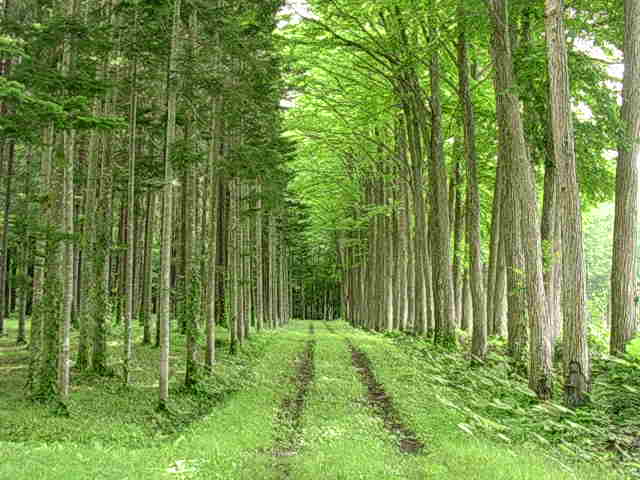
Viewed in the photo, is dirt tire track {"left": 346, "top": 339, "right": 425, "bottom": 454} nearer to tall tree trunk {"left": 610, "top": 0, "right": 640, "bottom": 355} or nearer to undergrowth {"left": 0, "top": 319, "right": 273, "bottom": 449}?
undergrowth {"left": 0, "top": 319, "right": 273, "bottom": 449}

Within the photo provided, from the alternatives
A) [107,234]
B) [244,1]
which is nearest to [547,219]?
[244,1]

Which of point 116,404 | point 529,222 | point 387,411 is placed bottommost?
point 116,404

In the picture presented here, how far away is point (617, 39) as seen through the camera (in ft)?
47.6

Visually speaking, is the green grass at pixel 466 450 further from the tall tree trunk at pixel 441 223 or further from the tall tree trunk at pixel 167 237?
the tall tree trunk at pixel 441 223

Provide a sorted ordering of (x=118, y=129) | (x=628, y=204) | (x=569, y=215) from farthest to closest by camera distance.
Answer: (x=118, y=129) → (x=628, y=204) → (x=569, y=215)

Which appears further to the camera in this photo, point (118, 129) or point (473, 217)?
point (473, 217)

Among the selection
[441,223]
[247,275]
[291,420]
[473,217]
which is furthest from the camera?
[247,275]

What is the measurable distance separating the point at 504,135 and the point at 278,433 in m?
9.02

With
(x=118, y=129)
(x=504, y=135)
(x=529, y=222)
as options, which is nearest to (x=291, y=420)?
(x=529, y=222)

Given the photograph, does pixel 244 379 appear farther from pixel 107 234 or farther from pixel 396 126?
pixel 396 126

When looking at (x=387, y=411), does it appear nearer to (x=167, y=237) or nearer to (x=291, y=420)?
(x=291, y=420)

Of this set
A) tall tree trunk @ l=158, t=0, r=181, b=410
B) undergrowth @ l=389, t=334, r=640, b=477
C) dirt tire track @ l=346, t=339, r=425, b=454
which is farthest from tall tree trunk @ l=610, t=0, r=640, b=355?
tall tree trunk @ l=158, t=0, r=181, b=410

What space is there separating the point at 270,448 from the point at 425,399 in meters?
4.24

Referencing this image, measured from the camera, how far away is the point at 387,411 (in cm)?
1048
